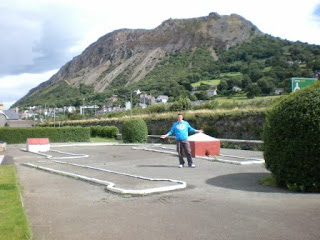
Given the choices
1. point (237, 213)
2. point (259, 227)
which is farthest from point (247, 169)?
point (259, 227)

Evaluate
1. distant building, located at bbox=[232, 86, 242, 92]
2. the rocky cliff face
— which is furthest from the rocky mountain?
distant building, located at bbox=[232, 86, 242, 92]

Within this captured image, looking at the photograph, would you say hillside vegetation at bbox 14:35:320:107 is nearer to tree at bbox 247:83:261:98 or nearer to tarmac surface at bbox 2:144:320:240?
tree at bbox 247:83:261:98

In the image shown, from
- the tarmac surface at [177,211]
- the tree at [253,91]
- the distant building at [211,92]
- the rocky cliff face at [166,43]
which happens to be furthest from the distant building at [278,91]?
the rocky cliff face at [166,43]

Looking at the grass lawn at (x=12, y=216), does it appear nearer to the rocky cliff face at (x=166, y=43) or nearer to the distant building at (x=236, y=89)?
the distant building at (x=236, y=89)

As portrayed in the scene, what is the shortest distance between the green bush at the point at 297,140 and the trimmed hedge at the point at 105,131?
2948 cm

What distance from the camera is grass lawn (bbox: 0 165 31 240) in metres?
4.92

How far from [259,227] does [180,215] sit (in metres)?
1.30

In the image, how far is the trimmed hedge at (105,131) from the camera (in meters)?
36.5

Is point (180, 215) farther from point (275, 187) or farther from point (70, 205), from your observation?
point (275, 187)

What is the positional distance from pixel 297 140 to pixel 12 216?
5.17m

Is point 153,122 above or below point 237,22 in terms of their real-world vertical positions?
below

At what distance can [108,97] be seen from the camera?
118500 millimetres

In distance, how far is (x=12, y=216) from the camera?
5.81m

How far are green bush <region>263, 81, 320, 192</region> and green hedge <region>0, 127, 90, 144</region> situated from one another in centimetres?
2826
